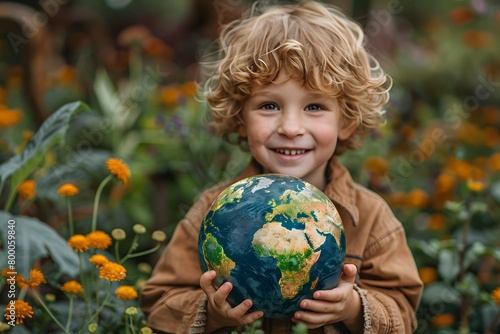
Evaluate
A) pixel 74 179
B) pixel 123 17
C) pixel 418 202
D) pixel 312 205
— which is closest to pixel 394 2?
pixel 123 17

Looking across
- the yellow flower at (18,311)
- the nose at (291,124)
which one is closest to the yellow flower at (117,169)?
the yellow flower at (18,311)

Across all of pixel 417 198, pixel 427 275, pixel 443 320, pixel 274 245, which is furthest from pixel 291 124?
pixel 417 198

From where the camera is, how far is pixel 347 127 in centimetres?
294

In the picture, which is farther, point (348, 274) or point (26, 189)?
point (26, 189)

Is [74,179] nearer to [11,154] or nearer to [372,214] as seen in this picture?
[11,154]

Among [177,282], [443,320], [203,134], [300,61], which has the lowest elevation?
[443,320]

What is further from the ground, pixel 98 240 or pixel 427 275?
pixel 98 240

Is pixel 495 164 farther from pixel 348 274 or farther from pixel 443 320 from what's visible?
pixel 348 274

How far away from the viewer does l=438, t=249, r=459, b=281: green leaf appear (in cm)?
354

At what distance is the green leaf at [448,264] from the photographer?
354 cm

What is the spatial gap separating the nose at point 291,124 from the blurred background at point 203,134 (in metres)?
1.14

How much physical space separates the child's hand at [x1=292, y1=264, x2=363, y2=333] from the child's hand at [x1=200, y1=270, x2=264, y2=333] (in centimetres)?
15

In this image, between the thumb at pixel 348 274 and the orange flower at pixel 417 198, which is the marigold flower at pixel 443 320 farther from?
the thumb at pixel 348 274

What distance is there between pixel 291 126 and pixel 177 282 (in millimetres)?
748
